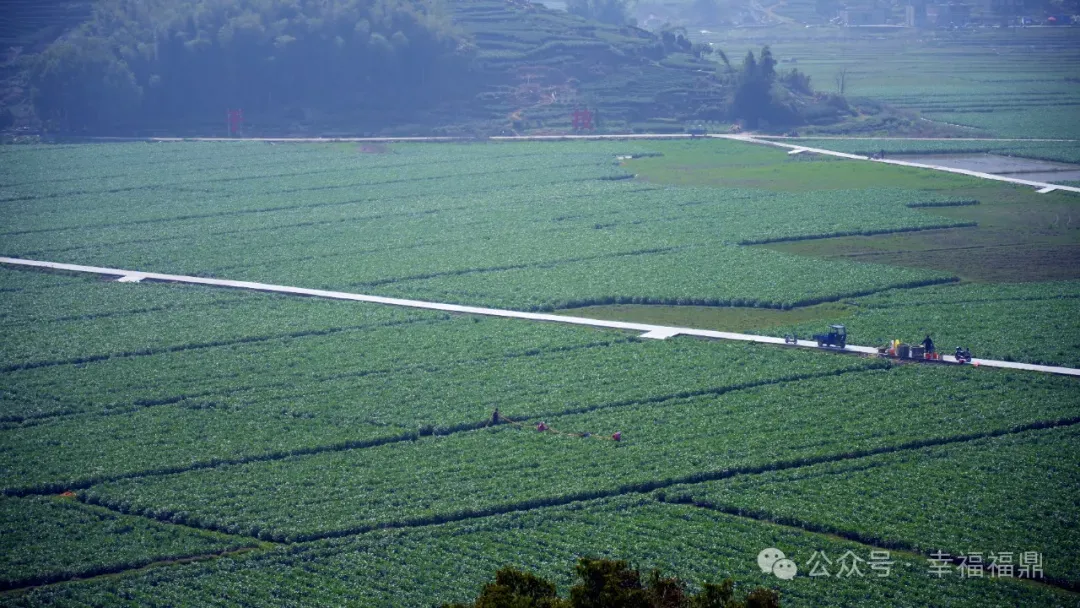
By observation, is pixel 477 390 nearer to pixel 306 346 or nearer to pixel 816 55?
pixel 306 346

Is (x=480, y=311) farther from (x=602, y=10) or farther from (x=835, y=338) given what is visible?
(x=602, y=10)

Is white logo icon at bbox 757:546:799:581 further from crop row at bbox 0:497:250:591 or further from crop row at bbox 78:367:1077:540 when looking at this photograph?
crop row at bbox 0:497:250:591

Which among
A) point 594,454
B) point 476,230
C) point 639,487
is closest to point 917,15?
point 476,230

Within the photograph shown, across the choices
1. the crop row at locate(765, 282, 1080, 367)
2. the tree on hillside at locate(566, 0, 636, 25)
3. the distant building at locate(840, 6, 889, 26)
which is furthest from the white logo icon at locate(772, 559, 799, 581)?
the distant building at locate(840, 6, 889, 26)

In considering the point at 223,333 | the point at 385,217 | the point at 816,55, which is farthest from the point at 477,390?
the point at 816,55

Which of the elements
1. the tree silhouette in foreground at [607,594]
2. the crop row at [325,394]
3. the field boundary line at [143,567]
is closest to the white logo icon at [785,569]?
the tree silhouette in foreground at [607,594]
